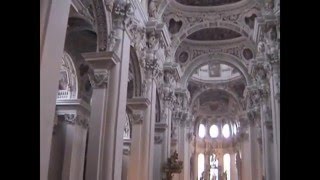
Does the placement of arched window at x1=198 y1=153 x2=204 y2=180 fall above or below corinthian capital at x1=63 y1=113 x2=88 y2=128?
below

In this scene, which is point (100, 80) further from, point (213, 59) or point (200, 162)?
point (200, 162)

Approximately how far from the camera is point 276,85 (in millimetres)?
11922

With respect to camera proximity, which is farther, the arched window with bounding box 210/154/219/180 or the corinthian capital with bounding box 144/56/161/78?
the arched window with bounding box 210/154/219/180

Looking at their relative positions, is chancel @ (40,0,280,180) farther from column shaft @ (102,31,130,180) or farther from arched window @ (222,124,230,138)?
arched window @ (222,124,230,138)

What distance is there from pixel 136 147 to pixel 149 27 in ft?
14.5

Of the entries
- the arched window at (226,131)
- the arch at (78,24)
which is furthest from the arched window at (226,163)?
the arch at (78,24)

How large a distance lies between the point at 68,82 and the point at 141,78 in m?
3.16

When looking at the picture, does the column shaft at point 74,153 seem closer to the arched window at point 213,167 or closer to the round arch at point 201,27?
the round arch at point 201,27

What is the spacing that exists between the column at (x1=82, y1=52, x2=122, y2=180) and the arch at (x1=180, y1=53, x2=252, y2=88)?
12747 mm

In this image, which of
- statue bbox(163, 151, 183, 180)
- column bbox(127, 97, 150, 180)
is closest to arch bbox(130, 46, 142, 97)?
column bbox(127, 97, 150, 180)

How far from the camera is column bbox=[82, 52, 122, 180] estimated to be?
8.88 meters

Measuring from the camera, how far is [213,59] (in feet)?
74.0
